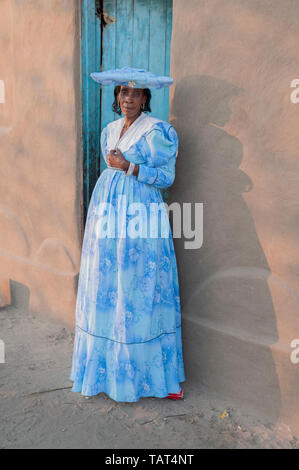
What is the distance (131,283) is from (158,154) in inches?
32.9

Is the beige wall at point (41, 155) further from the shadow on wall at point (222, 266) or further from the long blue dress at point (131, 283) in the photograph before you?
the shadow on wall at point (222, 266)

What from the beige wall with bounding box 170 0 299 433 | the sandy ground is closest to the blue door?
the beige wall with bounding box 170 0 299 433

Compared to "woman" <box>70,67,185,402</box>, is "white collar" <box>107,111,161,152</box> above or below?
above

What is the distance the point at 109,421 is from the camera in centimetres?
267

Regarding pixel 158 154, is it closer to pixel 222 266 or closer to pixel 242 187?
pixel 242 187

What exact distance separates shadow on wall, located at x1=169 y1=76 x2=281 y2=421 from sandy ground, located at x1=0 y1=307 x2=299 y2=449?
160mm

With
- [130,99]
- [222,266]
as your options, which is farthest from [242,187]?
[130,99]

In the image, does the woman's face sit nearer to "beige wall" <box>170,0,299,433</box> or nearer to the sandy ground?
"beige wall" <box>170,0,299,433</box>

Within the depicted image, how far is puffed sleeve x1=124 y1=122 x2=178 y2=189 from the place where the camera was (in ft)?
8.54

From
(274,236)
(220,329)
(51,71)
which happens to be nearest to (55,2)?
(51,71)

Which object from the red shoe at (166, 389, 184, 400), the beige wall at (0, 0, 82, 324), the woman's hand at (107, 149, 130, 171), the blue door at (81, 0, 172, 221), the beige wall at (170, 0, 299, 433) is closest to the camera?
the beige wall at (170, 0, 299, 433)

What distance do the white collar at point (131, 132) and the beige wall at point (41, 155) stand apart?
776 mm

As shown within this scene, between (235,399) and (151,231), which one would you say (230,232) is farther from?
(235,399)

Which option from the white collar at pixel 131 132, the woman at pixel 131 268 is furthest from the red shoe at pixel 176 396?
the white collar at pixel 131 132
